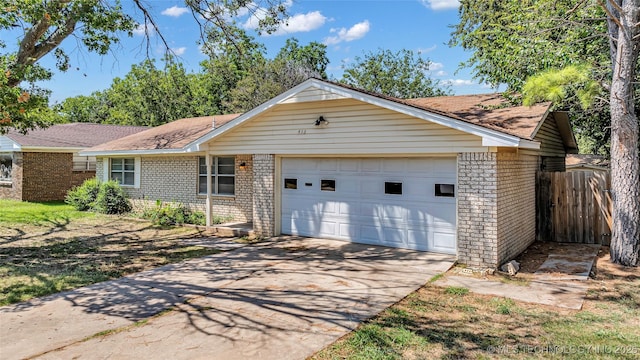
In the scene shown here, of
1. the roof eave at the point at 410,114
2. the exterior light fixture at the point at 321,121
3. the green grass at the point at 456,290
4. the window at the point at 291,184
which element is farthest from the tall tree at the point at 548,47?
the window at the point at 291,184

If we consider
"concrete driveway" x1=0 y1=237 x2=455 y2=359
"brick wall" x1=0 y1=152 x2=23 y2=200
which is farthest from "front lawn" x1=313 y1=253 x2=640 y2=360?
"brick wall" x1=0 y1=152 x2=23 y2=200

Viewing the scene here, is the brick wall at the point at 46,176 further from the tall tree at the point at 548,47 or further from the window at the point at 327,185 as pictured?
the tall tree at the point at 548,47

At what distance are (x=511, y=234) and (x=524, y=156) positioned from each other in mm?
2202

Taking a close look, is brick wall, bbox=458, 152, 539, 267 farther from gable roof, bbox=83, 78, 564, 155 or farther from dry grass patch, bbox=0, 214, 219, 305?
dry grass patch, bbox=0, 214, 219, 305

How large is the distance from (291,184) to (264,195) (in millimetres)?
819

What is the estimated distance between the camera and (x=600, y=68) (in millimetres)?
10148

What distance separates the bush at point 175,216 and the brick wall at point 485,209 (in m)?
8.57

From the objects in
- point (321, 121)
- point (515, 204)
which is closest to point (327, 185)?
point (321, 121)

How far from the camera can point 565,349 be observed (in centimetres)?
439

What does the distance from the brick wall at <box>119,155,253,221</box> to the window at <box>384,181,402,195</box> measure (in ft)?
17.0

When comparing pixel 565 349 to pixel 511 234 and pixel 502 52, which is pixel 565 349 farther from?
pixel 502 52

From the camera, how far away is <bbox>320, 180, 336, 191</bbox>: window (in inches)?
411

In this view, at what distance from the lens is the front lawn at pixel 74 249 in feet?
23.2

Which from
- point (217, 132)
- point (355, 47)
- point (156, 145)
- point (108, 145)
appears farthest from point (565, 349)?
point (355, 47)
